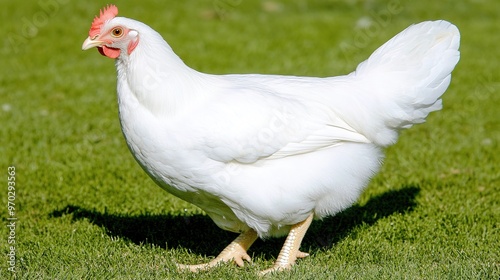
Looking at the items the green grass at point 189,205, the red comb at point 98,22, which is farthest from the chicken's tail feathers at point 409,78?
the red comb at point 98,22

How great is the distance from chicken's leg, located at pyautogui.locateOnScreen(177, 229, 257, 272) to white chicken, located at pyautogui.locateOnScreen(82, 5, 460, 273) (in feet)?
0.08

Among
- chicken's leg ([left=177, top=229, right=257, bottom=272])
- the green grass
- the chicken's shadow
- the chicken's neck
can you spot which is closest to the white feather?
the chicken's neck

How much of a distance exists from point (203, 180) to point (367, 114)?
1.21 metres

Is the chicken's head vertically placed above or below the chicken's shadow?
above

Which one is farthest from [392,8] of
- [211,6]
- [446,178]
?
[446,178]

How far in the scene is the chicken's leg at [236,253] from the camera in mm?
4984

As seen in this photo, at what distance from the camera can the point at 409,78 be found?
16.3 ft

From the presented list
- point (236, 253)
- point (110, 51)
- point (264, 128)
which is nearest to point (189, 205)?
point (236, 253)

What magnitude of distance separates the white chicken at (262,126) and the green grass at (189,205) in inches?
19.0

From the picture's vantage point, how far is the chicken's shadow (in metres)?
5.58

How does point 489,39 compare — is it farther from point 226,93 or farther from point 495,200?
point 226,93

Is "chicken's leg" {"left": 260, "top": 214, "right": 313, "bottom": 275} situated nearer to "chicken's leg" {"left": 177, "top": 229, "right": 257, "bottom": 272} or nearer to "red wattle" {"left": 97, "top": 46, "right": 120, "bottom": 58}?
"chicken's leg" {"left": 177, "top": 229, "right": 257, "bottom": 272}

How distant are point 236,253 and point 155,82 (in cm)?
137

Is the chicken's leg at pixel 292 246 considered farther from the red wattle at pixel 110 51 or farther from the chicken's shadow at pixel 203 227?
the red wattle at pixel 110 51
